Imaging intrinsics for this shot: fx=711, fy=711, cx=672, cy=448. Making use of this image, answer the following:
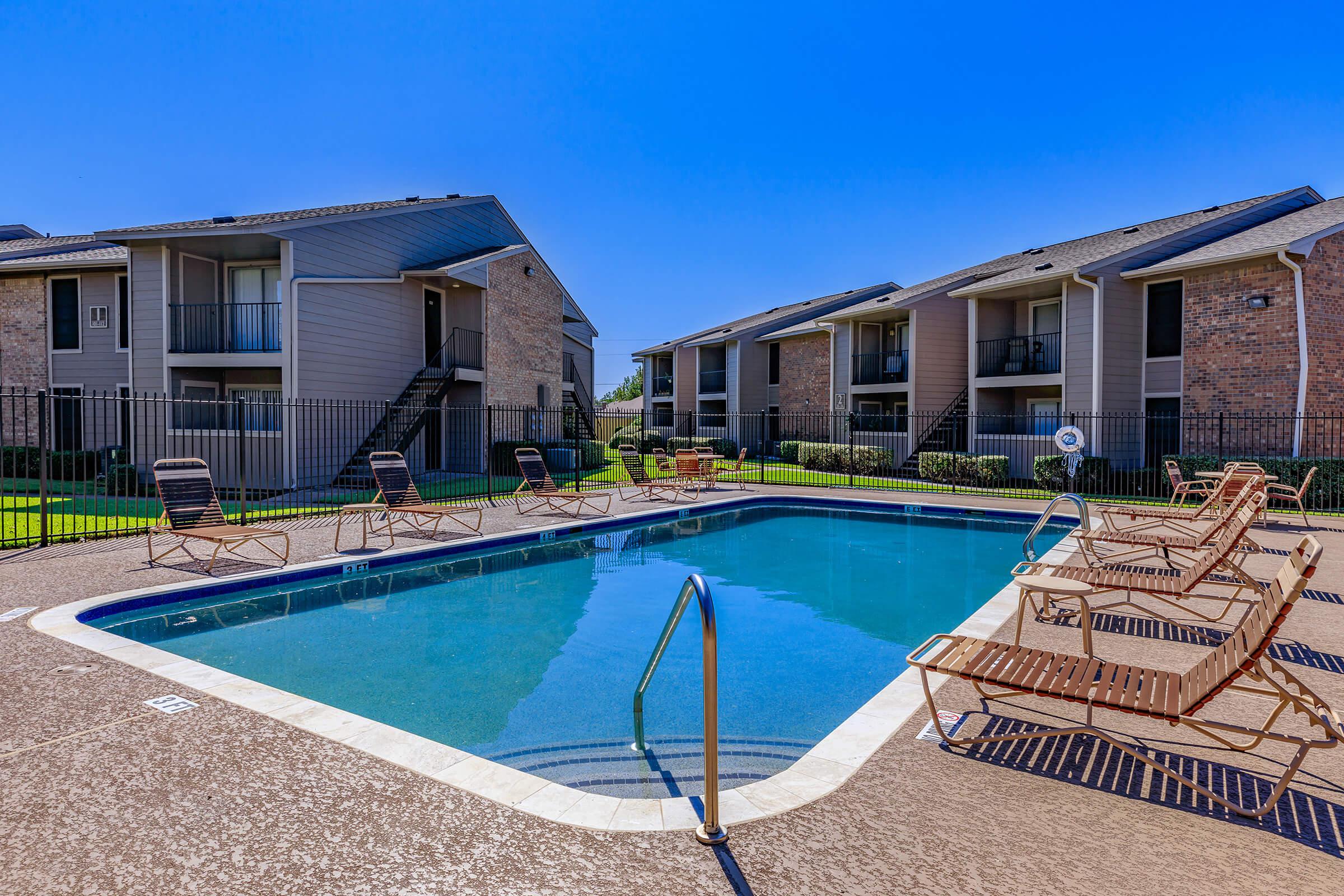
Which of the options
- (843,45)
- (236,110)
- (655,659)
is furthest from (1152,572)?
(236,110)

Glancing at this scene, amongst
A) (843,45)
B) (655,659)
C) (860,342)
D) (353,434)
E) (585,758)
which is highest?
(843,45)

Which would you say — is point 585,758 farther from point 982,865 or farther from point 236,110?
point 236,110

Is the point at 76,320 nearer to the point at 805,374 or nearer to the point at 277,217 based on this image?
the point at 277,217

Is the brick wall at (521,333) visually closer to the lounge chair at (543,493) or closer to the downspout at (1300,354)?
the lounge chair at (543,493)

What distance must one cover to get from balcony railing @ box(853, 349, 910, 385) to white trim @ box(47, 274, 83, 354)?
929 inches

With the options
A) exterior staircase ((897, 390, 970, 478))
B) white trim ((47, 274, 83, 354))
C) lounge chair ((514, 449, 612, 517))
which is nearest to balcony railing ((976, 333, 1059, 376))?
exterior staircase ((897, 390, 970, 478))

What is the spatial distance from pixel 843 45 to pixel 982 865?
61.3 feet

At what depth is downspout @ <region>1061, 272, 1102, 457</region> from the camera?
17.5m

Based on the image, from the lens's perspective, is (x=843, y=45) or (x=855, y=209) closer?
(x=843, y=45)

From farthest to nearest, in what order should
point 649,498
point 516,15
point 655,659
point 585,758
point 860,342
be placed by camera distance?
point 860,342
point 649,498
point 516,15
point 585,758
point 655,659

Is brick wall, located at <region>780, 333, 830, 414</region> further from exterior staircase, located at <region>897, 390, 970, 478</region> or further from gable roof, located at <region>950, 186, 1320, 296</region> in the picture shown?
gable roof, located at <region>950, 186, 1320, 296</region>

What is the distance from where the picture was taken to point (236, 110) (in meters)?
18.0

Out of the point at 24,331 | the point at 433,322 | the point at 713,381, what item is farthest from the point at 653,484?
the point at 713,381

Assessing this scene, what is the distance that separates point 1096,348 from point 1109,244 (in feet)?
14.8
